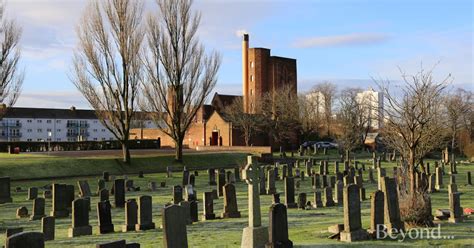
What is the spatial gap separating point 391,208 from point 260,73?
69064 millimetres

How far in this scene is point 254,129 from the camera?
227 ft

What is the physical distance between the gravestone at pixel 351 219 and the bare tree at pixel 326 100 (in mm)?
68947

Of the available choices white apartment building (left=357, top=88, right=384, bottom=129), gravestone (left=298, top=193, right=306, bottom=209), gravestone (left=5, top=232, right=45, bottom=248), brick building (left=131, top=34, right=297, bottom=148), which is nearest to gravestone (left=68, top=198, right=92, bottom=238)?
gravestone (left=298, top=193, right=306, bottom=209)

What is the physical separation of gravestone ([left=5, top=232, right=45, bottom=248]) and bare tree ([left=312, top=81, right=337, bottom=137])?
75.0m

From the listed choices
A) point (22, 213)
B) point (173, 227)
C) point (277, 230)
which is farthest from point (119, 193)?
point (173, 227)

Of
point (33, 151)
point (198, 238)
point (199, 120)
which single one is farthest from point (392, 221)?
point (199, 120)

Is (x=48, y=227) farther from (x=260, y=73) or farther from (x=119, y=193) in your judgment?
(x=260, y=73)

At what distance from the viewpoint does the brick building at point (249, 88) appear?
75.4 metres

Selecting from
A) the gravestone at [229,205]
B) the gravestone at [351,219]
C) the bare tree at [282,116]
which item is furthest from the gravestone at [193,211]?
the bare tree at [282,116]

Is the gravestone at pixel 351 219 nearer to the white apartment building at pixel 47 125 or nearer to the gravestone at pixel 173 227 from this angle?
the gravestone at pixel 173 227

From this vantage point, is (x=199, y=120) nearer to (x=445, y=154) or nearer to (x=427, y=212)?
(x=445, y=154)

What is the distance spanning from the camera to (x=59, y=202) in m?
18.8

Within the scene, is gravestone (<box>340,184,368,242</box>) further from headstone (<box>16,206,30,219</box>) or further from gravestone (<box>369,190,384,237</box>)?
headstone (<box>16,206,30,219</box>)

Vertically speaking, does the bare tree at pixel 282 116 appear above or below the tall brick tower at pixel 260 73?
below
